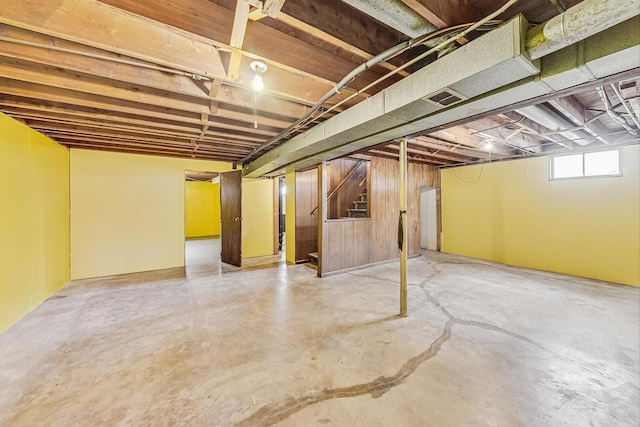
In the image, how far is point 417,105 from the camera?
2.00 metres

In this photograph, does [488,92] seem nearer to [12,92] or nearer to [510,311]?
[510,311]

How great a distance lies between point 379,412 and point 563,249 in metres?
5.29

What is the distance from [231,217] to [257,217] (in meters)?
0.81

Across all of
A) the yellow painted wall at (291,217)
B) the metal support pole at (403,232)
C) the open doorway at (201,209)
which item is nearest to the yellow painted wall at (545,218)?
the metal support pole at (403,232)

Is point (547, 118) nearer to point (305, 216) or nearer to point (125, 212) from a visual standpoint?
point (305, 216)

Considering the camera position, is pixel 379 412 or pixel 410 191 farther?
pixel 410 191

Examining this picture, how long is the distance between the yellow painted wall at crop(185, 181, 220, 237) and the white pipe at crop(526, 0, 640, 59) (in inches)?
421

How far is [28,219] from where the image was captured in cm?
310

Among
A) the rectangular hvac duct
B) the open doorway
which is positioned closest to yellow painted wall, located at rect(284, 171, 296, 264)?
the rectangular hvac duct

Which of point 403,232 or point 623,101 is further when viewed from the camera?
point 403,232

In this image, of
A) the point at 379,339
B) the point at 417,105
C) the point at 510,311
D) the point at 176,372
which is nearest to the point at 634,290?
the point at 510,311

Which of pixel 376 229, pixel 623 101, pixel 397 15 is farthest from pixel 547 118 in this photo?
pixel 376 229

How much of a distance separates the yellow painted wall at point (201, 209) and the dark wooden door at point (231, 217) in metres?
5.21

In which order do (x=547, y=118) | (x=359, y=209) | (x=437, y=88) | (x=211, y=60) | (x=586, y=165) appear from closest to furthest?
(x=437, y=88)
(x=211, y=60)
(x=547, y=118)
(x=586, y=165)
(x=359, y=209)
